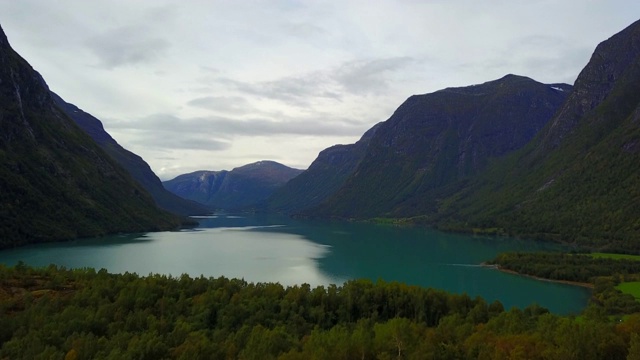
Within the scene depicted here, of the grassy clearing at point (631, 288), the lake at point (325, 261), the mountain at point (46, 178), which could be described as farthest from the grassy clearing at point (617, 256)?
the mountain at point (46, 178)

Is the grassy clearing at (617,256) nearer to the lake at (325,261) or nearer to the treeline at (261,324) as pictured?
the lake at (325,261)

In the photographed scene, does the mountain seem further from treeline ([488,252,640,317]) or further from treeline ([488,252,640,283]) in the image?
treeline ([488,252,640,317])

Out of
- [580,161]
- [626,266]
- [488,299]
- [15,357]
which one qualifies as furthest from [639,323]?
[580,161]

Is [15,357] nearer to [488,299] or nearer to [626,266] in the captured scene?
[488,299]

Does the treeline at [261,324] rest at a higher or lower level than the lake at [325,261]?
higher

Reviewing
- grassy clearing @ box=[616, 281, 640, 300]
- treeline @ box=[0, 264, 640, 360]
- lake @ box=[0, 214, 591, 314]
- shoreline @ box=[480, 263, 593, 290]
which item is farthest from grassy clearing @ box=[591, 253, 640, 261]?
treeline @ box=[0, 264, 640, 360]

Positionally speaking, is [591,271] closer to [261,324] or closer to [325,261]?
[325,261]
